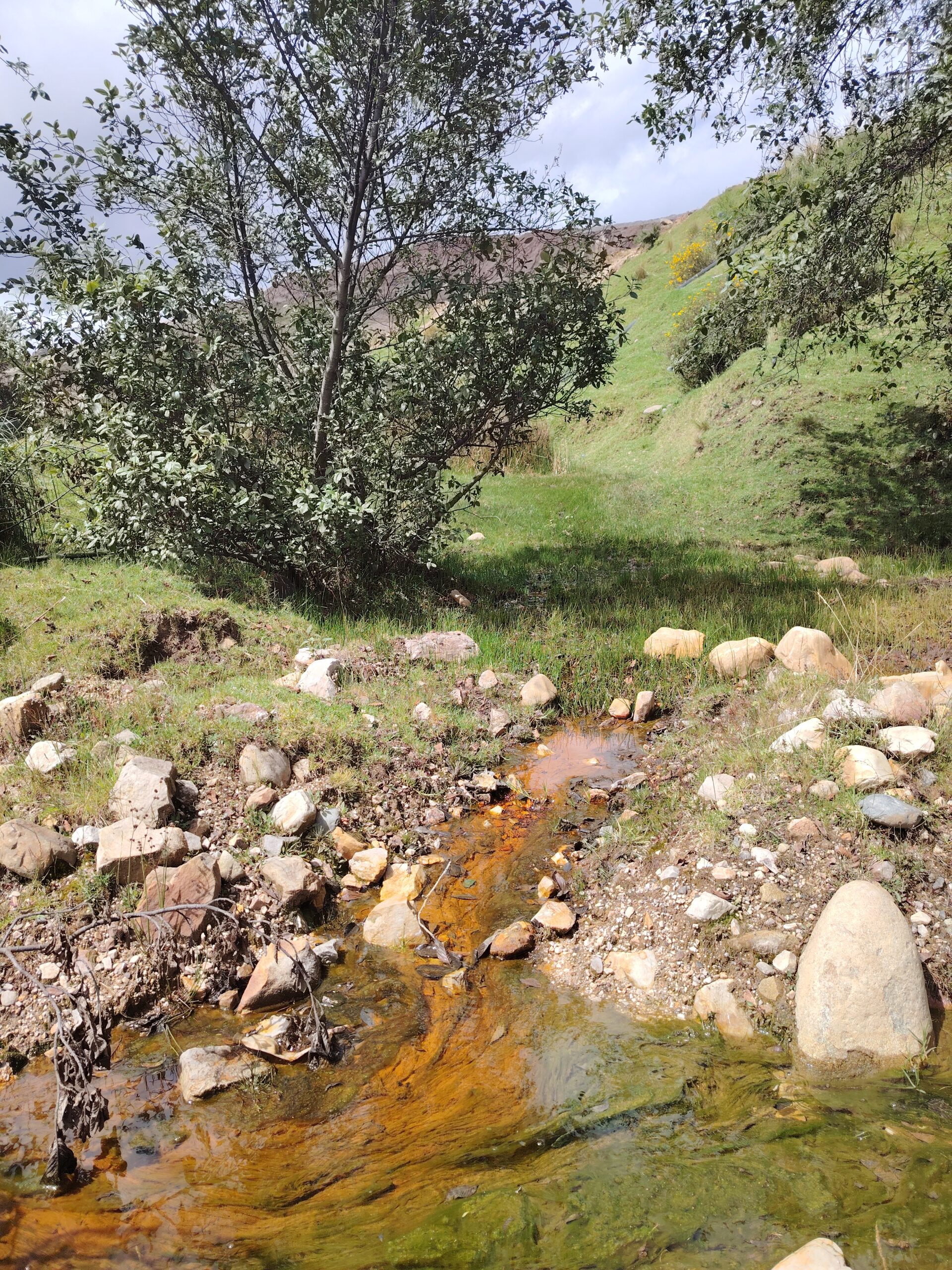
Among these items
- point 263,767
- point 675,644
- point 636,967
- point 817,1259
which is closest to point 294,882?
point 263,767

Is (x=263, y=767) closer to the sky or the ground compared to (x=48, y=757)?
closer to the ground

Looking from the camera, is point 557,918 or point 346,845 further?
point 346,845

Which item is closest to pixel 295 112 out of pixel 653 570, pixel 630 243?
pixel 630 243

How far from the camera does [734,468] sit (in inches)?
615

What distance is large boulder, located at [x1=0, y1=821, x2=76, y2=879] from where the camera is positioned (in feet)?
14.4

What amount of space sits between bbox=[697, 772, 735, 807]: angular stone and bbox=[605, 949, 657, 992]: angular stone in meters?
1.28

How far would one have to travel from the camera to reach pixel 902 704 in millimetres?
5176

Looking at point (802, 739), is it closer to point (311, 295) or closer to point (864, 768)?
point (864, 768)

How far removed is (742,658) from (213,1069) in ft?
18.7

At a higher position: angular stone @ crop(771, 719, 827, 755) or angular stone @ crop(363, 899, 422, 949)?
angular stone @ crop(771, 719, 827, 755)

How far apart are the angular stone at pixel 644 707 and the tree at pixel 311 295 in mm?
3365

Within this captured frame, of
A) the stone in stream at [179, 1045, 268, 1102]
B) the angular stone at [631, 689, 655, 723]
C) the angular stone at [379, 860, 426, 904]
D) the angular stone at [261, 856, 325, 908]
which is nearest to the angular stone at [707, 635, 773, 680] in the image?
the angular stone at [631, 689, 655, 723]

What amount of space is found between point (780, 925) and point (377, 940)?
7.08ft

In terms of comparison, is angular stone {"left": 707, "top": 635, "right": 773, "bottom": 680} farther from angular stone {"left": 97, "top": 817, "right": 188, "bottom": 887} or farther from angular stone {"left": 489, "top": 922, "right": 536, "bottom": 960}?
angular stone {"left": 97, "top": 817, "right": 188, "bottom": 887}
